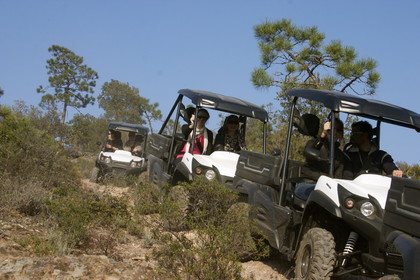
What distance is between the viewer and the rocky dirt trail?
17.1ft

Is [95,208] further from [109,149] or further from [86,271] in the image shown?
[109,149]

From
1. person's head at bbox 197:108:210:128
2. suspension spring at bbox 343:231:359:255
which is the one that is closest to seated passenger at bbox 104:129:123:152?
person's head at bbox 197:108:210:128

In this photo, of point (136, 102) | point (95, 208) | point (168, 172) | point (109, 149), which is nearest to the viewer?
point (95, 208)

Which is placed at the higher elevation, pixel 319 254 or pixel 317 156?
pixel 317 156

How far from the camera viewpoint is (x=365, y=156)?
20.9 feet

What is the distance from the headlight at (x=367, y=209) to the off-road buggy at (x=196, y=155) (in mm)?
3745

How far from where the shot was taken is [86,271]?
5324 millimetres

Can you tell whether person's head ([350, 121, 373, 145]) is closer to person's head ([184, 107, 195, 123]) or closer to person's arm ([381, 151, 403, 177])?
person's arm ([381, 151, 403, 177])

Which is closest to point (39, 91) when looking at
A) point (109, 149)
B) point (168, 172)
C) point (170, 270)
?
point (109, 149)

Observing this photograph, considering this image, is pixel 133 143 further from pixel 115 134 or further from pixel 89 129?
pixel 89 129

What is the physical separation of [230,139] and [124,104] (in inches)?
1505

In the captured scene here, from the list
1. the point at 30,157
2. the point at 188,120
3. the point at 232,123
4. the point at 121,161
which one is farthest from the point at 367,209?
the point at 121,161

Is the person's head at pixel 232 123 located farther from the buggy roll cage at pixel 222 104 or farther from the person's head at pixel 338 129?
the person's head at pixel 338 129

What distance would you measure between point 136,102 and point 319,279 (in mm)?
42230
